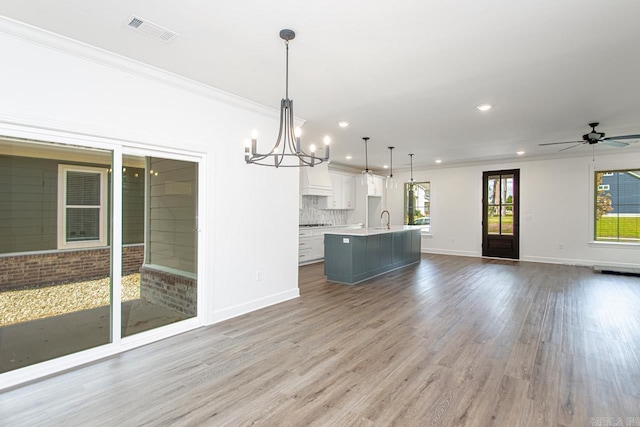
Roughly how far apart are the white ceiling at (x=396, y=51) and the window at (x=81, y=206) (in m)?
1.10

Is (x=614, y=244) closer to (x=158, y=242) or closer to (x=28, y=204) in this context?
(x=158, y=242)

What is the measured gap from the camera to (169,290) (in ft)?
11.6

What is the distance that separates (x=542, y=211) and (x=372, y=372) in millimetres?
7698

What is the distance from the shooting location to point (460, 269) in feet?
23.1

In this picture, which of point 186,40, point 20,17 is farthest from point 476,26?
point 20,17

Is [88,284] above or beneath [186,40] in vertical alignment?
beneath

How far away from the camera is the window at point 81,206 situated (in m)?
2.76

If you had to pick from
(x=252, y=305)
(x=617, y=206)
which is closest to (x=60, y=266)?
(x=252, y=305)

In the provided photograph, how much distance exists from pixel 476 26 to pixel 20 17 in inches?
128

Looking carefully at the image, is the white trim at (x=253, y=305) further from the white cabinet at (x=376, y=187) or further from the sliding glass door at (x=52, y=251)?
the white cabinet at (x=376, y=187)

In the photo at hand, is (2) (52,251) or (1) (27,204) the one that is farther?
(2) (52,251)

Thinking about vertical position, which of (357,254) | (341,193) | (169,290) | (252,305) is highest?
(341,193)

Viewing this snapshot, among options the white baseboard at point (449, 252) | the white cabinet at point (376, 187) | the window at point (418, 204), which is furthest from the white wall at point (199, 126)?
the window at point (418, 204)

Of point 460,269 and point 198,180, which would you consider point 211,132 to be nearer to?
point 198,180
